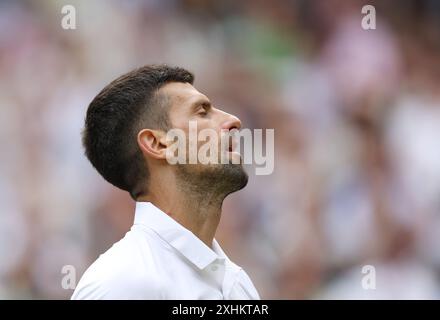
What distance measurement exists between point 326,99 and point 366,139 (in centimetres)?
36

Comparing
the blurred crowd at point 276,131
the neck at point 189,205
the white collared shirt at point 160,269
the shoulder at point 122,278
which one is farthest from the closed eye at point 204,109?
the blurred crowd at point 276,131

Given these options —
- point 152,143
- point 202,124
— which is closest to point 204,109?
point 202,124

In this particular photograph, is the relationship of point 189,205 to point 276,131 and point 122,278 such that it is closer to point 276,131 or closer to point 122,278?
point 122,278

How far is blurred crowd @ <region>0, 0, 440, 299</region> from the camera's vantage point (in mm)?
4809

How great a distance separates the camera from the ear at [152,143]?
2.46 meters

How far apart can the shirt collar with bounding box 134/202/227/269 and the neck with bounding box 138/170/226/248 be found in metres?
0.05

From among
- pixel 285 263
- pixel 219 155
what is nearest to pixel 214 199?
pixel 219 155

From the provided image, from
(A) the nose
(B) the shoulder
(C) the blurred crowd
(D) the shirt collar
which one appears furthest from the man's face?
(C) the blurred crowd

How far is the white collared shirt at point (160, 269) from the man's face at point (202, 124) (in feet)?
0.59

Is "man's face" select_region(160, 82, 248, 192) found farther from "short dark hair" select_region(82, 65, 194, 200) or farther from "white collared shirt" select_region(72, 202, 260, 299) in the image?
"white collared shirt" select_region(72, 202, 260, 299)

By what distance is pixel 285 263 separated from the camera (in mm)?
4750
